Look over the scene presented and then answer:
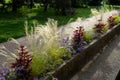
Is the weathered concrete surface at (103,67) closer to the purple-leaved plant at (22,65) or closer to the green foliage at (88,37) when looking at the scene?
the green foliage at (88,37)

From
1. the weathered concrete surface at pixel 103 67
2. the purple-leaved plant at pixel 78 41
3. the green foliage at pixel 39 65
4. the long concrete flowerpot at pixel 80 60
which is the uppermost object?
A: the green foliage at pixel 39 65

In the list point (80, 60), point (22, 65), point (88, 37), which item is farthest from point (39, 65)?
point (88, 37)

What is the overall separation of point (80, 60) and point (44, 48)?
207cm

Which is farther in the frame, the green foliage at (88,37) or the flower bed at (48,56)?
the green foliage at (88,37)

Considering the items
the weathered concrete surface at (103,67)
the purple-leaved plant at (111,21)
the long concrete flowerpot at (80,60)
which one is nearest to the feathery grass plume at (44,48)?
the long concrete flowerpot at (80,60)

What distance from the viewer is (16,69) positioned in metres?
5.40

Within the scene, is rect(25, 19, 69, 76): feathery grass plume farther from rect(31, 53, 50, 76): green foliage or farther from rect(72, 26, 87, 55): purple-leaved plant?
rect(72, 26, 87, 55): purple-leaved plant

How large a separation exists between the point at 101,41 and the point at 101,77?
306cm

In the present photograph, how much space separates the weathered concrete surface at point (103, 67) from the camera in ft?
25.3

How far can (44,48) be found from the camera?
6.15m

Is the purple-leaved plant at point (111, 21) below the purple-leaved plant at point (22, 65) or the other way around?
below

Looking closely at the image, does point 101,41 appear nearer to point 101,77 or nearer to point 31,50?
point 101,77

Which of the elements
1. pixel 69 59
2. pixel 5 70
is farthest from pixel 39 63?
pixel 69 59

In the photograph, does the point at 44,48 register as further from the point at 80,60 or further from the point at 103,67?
the point at 103,67
